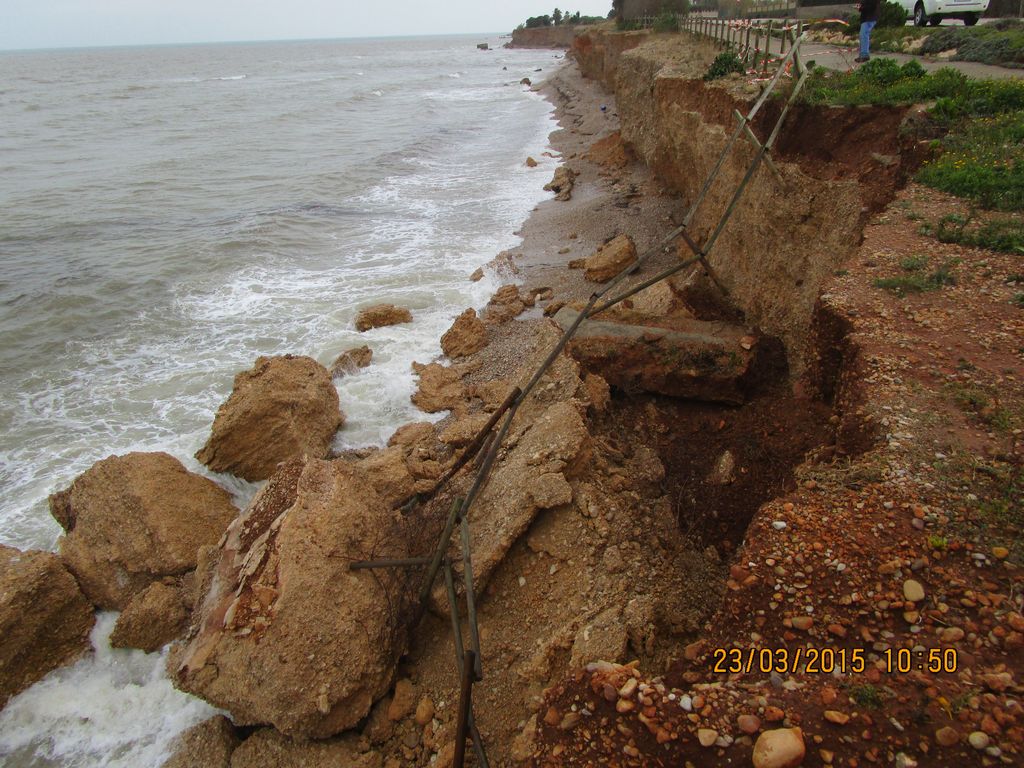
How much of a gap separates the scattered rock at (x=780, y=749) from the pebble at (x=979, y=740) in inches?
29.0

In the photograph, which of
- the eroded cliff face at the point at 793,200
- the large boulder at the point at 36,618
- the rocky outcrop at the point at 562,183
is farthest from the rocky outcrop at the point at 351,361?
the rocky outcrop at the point at 562,183

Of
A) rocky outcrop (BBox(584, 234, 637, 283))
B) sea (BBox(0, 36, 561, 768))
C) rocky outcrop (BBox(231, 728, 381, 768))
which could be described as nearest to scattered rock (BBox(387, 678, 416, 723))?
rocky outcrop (BBox(231, 728, 381, 768))

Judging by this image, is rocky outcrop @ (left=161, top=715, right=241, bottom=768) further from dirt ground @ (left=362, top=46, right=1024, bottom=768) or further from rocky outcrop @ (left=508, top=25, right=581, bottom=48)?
rocky outcrop @ (left=508, top=25, right=581, bottom=48)

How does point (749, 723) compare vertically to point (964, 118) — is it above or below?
below

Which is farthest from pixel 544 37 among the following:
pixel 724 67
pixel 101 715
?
pixel 101 715

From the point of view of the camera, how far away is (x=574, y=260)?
15.7m

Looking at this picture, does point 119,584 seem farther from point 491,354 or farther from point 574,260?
point 574,260

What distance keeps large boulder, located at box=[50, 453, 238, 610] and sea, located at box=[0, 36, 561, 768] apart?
1.86 ft

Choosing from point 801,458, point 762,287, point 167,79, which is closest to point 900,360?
point 801,458

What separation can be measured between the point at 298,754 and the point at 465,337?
8.36 metres

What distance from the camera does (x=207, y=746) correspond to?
5.40 m

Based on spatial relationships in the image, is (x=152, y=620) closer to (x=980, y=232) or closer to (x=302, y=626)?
(x=302, y=626)

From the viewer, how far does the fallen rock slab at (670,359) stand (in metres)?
7.74

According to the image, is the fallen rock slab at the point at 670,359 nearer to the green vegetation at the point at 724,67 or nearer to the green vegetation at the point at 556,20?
the green vegetation at the point at 724,67
